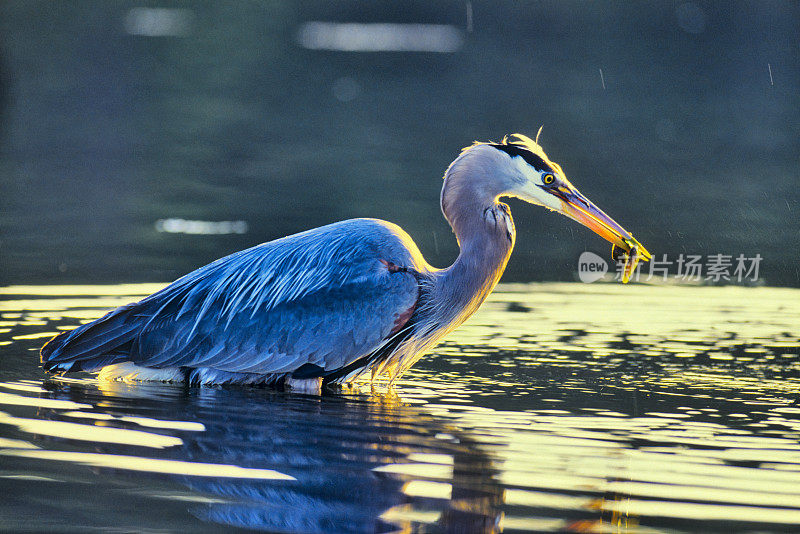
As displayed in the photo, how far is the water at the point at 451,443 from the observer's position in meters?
5.60

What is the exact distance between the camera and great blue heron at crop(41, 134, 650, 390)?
28.0ft

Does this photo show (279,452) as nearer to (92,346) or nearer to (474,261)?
(92,346)

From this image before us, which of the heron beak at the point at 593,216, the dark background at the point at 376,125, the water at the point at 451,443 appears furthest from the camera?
the dark background at the point at 376,125

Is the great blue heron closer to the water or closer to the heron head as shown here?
the heron head

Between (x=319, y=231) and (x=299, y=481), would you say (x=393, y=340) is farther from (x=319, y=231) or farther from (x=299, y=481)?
(x=299, y=481)

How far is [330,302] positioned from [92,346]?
152cm

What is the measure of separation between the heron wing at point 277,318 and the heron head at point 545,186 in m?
0.85

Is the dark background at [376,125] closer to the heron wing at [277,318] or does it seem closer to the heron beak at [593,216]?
the heron wing at [277,318]

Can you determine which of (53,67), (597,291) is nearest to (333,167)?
(597,291)

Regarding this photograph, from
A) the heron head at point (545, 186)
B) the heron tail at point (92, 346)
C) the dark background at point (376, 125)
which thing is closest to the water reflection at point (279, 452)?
the heron tail at point (92, 346)

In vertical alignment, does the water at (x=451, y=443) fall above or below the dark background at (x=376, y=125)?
below

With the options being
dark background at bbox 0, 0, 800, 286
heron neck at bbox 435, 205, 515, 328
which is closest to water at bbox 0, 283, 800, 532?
heron neck at bbox 435, 205, 515, 328

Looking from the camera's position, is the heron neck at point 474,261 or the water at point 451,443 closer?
the water at point 451,443

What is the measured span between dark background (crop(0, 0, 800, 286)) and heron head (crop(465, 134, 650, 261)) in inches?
175
